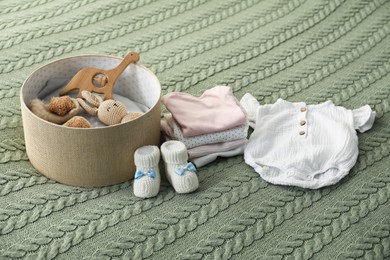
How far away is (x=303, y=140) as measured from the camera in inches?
60.7

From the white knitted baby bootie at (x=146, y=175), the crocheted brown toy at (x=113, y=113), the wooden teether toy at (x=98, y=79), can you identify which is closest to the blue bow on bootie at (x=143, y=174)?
the white knitted baby bootie at (x=146, y=175)

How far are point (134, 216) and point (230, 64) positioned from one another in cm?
66

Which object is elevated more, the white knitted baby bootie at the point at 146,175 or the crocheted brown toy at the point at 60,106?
the crocheted brown toy at the point at 60,106

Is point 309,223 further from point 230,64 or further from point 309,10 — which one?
point 309,10

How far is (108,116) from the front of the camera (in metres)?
1.48

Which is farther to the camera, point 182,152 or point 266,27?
point 266,27

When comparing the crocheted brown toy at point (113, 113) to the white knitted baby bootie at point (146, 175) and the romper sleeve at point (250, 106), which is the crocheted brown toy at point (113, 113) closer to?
the white knitted baby bootie at point (146, 175)

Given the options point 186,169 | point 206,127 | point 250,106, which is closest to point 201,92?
point 250,106

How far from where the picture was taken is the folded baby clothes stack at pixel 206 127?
1.50 meters

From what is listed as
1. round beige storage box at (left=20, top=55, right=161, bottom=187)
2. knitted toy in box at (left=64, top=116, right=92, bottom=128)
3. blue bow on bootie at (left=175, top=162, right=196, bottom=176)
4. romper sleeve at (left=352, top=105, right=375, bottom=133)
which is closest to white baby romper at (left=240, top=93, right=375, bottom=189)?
romper sleeve at (left=352, top=105, right=375, bottom=133)

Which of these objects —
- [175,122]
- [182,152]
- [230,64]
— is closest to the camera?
[182,152]

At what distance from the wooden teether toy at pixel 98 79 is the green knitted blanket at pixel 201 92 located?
0.16 meters

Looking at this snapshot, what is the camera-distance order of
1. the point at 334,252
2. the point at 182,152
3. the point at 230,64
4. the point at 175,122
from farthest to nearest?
1. the point at 230,64
2. the point at 175,122
3. the point at 182,152
4. the point at 334,252

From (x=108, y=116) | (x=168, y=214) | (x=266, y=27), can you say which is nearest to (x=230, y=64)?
(x=266, y=27)
